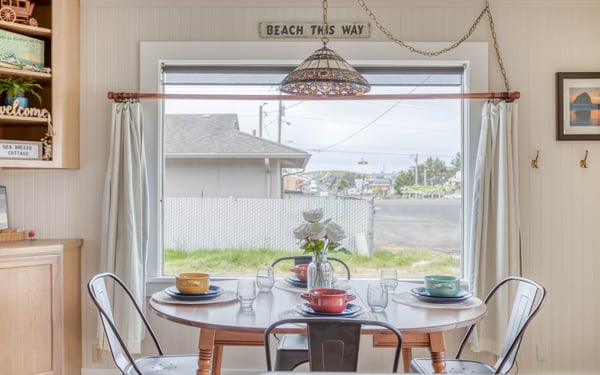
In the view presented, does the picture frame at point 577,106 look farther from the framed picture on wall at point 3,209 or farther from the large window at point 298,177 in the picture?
the framed picture on wall at point 3,209

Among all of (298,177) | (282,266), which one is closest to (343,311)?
(282,266)

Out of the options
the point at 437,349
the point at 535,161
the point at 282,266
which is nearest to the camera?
the point at 437,349

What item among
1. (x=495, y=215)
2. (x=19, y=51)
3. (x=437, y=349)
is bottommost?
(x=437, y=349)

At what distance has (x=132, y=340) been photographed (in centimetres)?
308

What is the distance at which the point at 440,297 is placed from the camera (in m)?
2.30

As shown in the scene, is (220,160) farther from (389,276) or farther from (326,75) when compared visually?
(389,276)

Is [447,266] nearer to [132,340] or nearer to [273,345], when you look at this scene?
[273,345]

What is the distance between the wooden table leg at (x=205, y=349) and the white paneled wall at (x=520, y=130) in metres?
1.15

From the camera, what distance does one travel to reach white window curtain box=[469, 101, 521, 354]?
304 centimetres

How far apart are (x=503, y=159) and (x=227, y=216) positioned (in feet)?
5.90

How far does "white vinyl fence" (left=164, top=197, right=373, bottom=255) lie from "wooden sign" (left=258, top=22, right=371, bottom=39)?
1076 mm

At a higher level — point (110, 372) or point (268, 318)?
point (268, 318)

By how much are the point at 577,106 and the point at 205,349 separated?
2.69 metres

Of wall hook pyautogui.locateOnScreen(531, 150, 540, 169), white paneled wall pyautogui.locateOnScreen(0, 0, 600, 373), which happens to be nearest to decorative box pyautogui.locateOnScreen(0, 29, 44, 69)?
white paneled wall pyautogui.locateOnScreen(0, 0, 600, 373)
